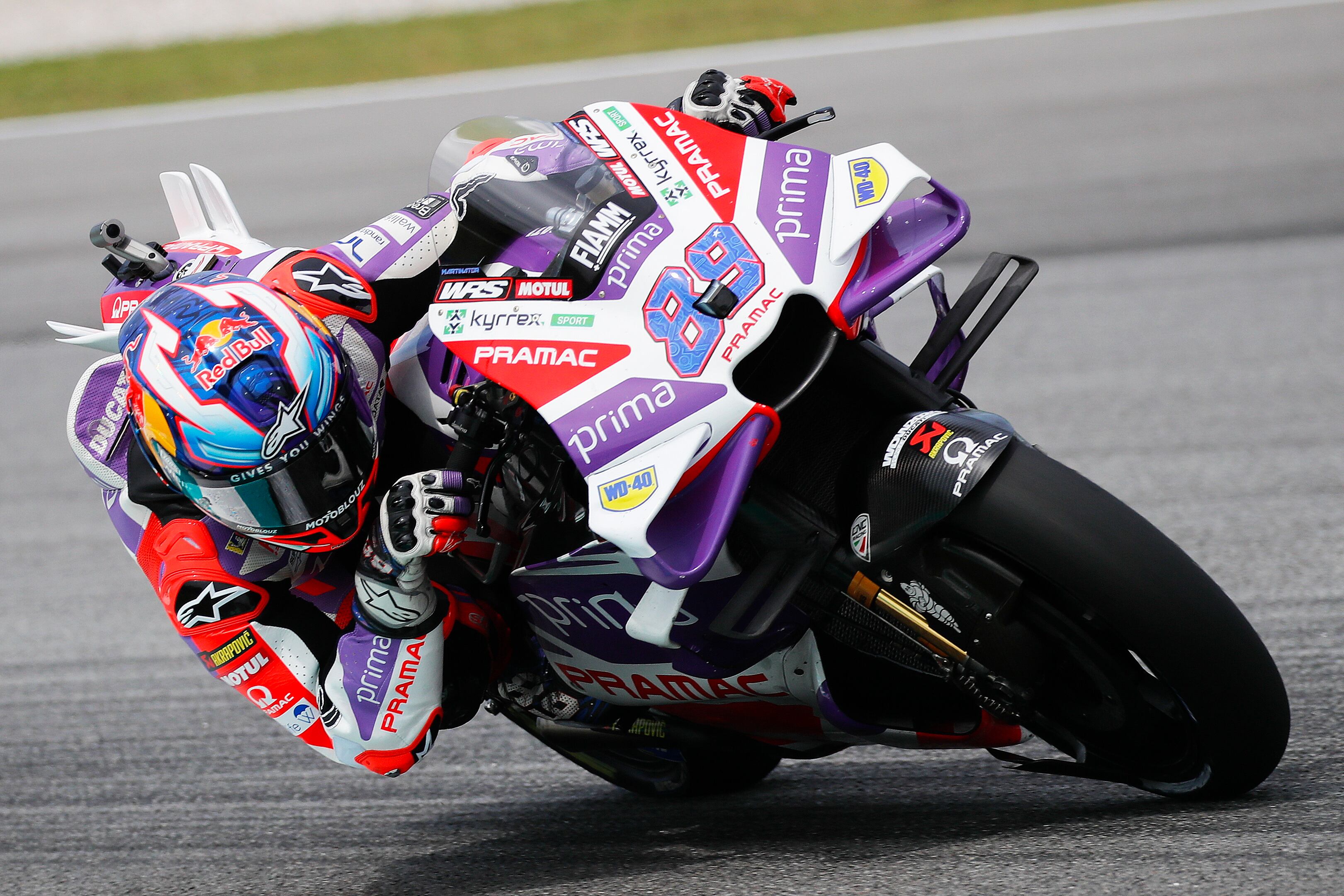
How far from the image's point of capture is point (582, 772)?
3701 millimetres

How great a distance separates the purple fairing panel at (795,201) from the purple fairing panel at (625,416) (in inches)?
10.4

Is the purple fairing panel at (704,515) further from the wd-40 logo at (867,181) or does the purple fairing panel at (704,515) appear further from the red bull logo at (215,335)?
the red bull logo at (215,335)

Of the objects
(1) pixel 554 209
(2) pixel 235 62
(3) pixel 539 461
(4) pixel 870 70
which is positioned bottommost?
(2) pixel 235 62

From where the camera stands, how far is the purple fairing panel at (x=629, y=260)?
86.1 inches

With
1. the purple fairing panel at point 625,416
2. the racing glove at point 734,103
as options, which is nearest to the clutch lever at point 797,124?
the racing glove at point 734,103

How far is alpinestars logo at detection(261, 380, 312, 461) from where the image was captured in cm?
242

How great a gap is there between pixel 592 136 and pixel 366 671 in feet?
3.66

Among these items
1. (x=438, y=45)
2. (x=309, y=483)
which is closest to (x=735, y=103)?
(x=309, y=483)

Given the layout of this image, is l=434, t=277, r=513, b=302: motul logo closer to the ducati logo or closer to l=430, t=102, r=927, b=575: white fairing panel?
l=430, t=102, r=927, b=575: white fairing panel

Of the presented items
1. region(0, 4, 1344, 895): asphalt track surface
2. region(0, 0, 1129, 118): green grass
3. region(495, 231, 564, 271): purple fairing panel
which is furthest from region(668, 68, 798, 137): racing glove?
region(0, 0, 1129, 118): green grass

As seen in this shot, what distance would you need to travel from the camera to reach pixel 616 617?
104 inches

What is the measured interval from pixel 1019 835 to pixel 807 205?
1208mm

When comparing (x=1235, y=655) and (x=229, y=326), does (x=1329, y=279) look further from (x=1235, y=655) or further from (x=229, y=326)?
(x=229, y=326)

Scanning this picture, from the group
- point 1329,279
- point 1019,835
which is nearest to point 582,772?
point 1019,835
